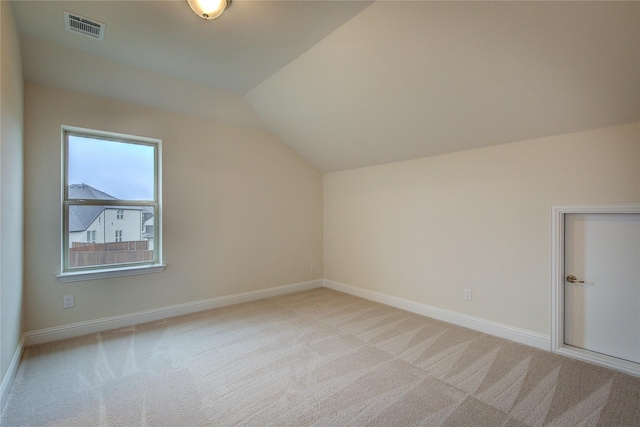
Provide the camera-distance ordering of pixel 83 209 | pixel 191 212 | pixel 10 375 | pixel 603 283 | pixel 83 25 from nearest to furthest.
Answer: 1. pixel 10 375
2. pixel 83 25
3. pixel 603 283
4. pixel 83 209
5. pixel 191 212

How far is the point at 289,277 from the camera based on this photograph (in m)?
4.63

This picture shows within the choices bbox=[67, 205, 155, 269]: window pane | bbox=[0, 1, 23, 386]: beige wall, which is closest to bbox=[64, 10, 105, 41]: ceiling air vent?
bbox=[0, 1, 23, 386]: beige wall

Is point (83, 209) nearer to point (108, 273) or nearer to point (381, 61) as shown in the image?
point (108, 273)

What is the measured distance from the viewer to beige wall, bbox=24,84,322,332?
2750 millimetres

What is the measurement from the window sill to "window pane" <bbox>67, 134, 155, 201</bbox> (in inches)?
32.4

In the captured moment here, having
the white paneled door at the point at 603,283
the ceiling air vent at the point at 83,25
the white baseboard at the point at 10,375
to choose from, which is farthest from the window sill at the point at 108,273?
the white paneled door at the point at 603,283

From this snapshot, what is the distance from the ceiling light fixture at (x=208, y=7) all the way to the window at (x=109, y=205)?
1899 millimetres

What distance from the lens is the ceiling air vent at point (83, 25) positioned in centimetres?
217

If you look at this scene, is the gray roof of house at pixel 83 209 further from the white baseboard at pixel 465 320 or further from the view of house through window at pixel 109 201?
the white baseboard at pixel 465 320

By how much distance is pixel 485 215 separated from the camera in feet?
10.0

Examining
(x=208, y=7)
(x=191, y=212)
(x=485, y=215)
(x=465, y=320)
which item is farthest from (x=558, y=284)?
(x=191, y=212)

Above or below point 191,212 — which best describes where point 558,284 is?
below

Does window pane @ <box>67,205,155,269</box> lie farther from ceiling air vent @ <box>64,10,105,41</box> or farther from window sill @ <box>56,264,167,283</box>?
ceiling air vent @ <box>64,10,105,41</box>

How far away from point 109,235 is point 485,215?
426 cm
